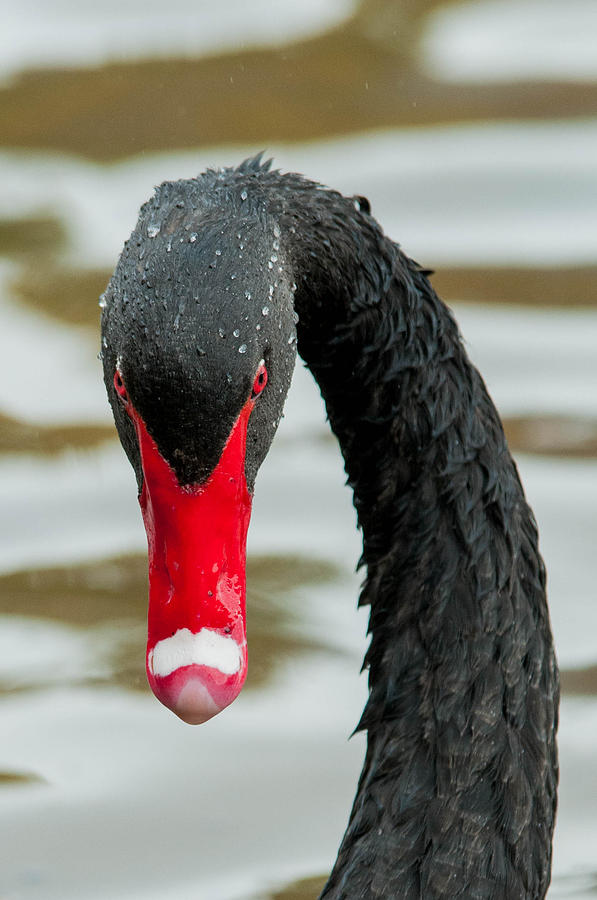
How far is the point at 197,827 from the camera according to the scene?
11.3ft

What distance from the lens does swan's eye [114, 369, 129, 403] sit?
2293mm

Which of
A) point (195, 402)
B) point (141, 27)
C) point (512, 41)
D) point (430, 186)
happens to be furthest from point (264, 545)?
point (141, 27)

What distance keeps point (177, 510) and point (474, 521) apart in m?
0.69

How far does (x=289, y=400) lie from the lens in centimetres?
499

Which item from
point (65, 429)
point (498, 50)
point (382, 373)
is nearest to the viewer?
point (382, 373)

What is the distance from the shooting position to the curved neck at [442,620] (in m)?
2.81

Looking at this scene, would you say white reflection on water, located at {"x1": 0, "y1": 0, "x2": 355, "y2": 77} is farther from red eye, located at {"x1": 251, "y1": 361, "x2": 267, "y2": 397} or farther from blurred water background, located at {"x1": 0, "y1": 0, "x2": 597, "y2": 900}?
red eye, located at {"x1": 251, "y1": 361, "x2": 267, "y2": 397}

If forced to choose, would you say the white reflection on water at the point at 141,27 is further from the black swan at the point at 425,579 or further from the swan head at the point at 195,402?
the swan head at the point at 195,402

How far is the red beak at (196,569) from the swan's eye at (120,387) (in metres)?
0.02

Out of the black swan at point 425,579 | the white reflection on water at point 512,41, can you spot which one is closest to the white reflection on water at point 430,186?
the white reflection on water at point 512,41

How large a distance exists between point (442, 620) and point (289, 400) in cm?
218

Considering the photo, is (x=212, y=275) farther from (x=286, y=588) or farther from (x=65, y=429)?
(x=65, y=429)

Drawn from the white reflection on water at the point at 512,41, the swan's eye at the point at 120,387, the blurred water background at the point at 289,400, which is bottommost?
the swan's eye at the point at 120,387

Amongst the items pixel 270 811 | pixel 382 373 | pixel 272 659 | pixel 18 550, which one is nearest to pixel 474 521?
pixel 382 373
